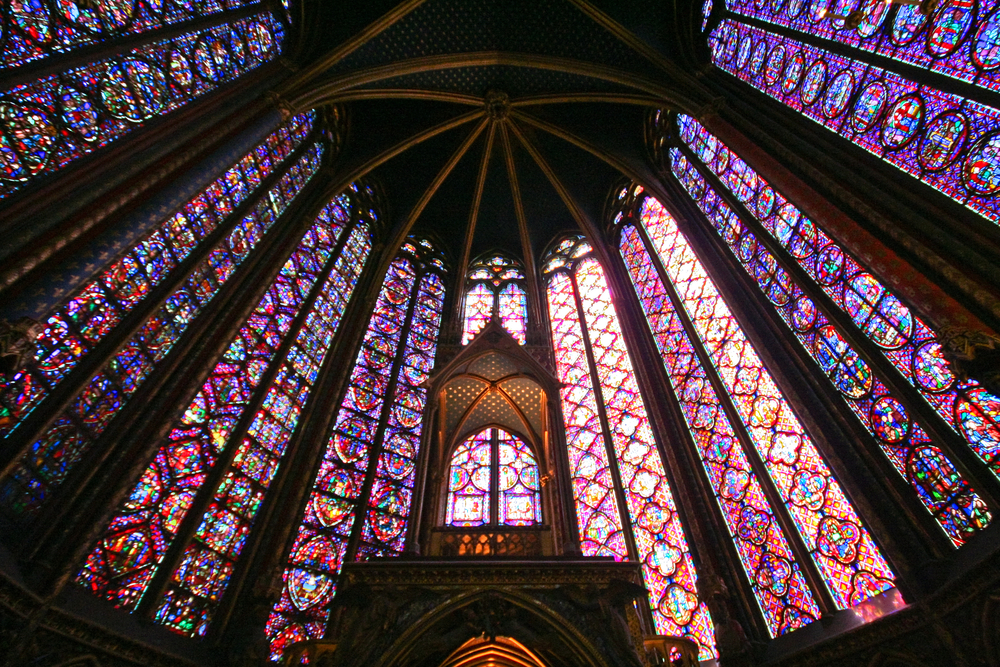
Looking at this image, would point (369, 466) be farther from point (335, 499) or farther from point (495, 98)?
point (495, 98)

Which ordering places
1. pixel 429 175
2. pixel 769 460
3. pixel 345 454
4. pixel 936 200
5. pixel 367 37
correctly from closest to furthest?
pixel 936 200 → pixel 769 460 → pixel 345 454 → pixel 367 37 → pixel 429 175

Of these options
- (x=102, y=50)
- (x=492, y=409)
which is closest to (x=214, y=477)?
(x=492, y=409)

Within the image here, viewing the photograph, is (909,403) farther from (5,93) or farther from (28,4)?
(28,4)

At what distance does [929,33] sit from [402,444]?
8.48 m

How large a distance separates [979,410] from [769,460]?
93.2 inches

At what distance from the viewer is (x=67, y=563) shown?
444 centimetres

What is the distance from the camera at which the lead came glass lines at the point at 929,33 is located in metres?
4.55

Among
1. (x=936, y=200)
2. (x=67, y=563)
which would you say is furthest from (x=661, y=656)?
(x=67, y=563)

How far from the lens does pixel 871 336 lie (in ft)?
17.7

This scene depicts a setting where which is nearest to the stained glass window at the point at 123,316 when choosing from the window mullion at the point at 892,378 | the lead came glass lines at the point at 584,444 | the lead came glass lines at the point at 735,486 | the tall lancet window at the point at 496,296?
the tall lancet window at the point at 496,296

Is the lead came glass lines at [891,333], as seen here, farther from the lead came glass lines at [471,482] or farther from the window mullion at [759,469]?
the lead came glass lines at [471,482]

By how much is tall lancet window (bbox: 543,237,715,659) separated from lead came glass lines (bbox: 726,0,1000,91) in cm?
546

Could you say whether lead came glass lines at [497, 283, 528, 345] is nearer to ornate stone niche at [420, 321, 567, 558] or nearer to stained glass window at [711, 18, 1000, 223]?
ornate stone niche at [420, 321, 567, 558]

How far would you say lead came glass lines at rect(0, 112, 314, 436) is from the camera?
4598 mm
